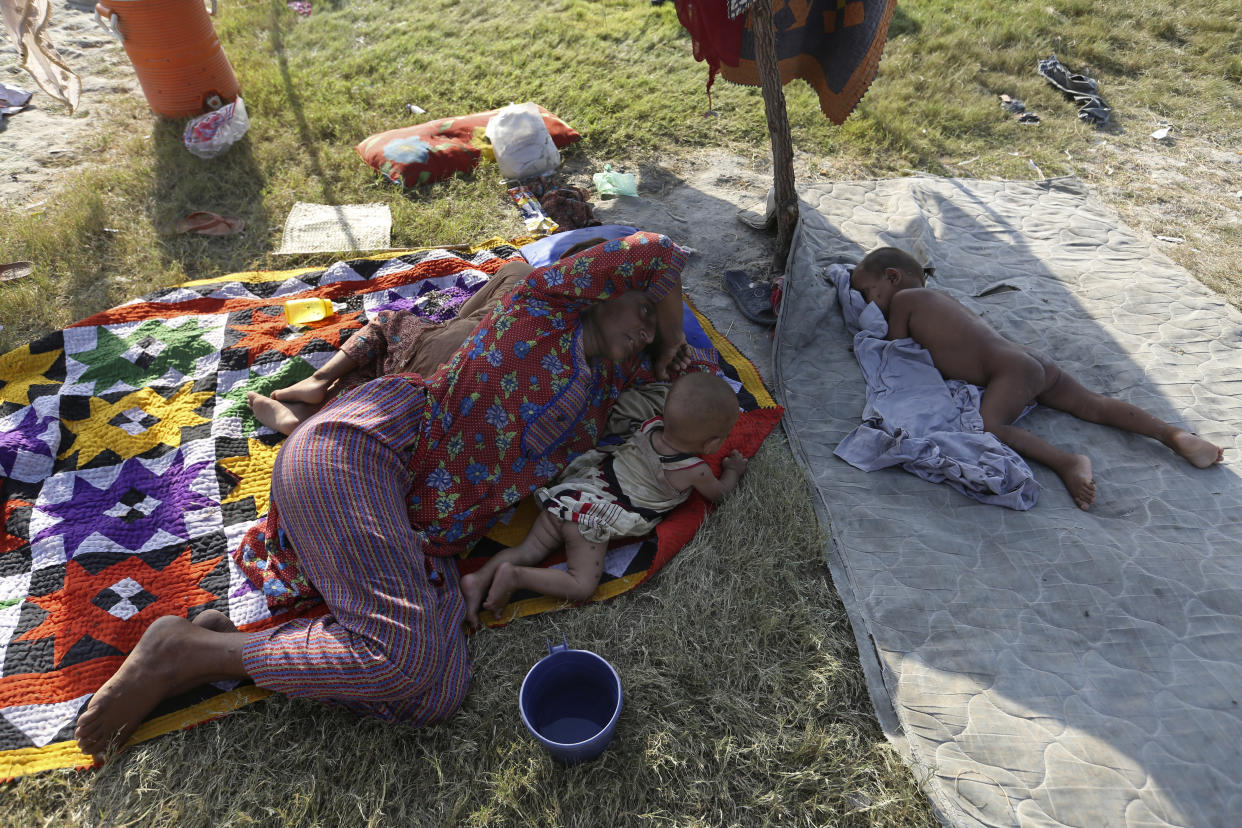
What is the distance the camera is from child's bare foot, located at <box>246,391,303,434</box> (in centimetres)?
267

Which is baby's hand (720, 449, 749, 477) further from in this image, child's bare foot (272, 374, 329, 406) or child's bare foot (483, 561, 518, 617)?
child's bare foot (272, 374, 329, 406)

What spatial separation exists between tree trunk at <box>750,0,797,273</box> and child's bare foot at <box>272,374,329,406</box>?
233 cm

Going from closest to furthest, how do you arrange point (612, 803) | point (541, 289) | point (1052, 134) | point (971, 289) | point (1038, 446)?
point (612, 803) < point (541, 289) < point (1038, 446) < point (971, 289) < point (1052, 134)

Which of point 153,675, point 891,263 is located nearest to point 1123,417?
point 891,263

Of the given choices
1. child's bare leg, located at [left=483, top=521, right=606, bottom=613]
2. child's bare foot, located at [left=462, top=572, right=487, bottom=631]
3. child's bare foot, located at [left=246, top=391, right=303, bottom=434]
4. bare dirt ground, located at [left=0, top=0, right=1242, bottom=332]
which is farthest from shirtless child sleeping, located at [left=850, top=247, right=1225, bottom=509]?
child's bare foot, located at [left=246, top=391, right=303, bottom=434]

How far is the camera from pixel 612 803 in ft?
5.94

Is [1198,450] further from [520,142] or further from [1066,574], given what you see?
[520,142]

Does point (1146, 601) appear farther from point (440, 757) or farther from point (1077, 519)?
point (440, 757)

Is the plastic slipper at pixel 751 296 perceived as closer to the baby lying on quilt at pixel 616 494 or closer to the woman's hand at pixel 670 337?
the woman's hand at pixel 670 337

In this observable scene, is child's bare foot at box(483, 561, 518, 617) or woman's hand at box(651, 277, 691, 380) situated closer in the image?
child's bare foot at box(483, 561, 518, 617)

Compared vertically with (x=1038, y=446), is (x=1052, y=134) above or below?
above

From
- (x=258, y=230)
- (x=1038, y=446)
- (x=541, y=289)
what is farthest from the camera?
(x=258, y=230)

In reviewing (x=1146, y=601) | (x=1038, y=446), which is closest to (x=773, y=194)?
(x=1038, y=446)

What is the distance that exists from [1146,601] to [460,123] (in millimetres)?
4484
